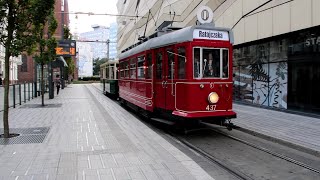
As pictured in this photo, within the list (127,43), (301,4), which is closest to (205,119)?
(301,4)

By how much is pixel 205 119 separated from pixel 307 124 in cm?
404

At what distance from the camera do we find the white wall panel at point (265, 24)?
52.5 feet

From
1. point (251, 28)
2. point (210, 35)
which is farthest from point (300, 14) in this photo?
point (210, 35)

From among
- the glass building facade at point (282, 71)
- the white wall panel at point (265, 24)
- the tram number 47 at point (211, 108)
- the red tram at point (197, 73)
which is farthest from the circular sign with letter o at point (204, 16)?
the white wall panel at point (265, 24)

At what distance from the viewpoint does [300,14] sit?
551 inches

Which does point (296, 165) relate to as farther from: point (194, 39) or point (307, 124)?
point (307, 124)

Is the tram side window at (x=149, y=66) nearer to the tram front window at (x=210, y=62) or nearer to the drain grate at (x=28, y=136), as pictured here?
the tram front window at (x=210, y=62)

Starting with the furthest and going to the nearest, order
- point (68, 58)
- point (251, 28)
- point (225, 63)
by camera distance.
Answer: point (68, 58) < point (251, 28) < point (225, 63)

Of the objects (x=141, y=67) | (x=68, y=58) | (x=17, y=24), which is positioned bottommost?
(x=141, y=67)

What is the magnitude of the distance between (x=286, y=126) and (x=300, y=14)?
4.65 metres

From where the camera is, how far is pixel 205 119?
10.3m

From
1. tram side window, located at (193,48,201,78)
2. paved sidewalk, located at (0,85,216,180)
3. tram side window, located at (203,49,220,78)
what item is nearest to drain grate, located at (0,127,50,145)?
paved sidewalk, located at (0,85,216,180)

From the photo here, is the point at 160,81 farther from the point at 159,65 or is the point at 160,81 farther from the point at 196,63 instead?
the point at 196,63

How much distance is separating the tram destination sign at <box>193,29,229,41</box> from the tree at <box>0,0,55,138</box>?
396 centimetres
